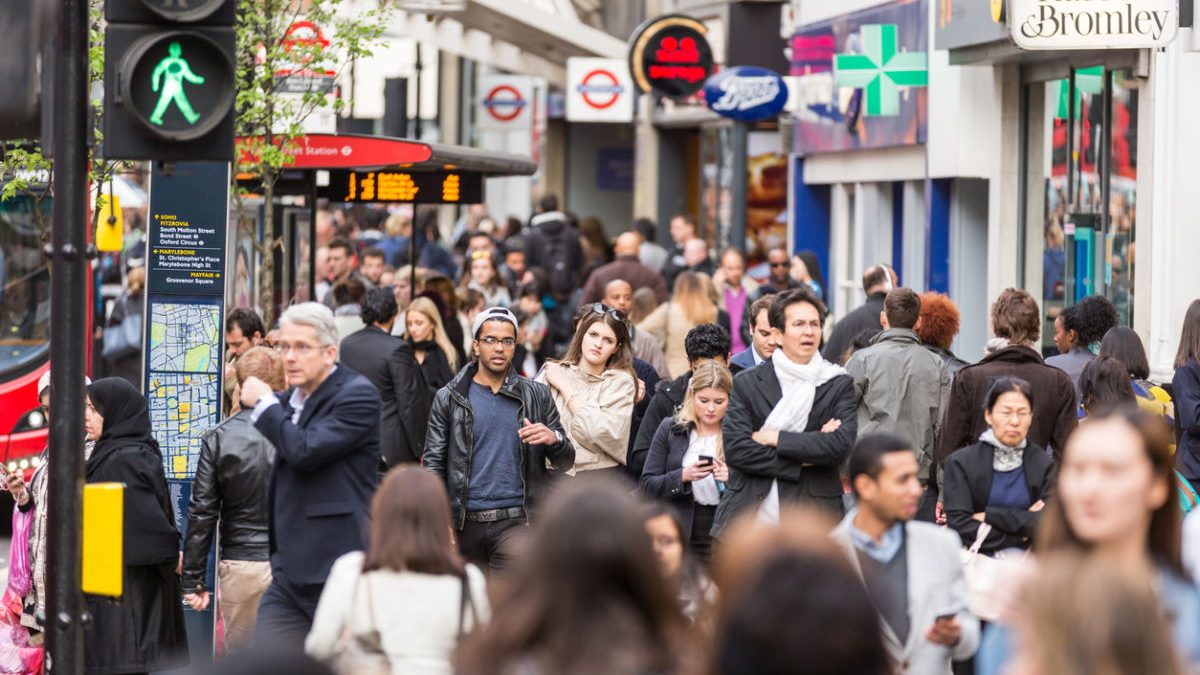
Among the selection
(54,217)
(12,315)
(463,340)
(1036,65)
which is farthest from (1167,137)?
(54,217)

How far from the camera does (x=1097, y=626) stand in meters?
3.92

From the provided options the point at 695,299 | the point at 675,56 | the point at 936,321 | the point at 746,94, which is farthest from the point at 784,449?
the point at 675,56

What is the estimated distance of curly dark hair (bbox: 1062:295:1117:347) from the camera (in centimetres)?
1149

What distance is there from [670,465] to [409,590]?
4.16 metres

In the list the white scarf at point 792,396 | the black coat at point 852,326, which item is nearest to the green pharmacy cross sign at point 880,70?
the black coat at point 852,326

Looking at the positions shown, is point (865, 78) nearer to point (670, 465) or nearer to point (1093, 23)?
point (1093, 23)

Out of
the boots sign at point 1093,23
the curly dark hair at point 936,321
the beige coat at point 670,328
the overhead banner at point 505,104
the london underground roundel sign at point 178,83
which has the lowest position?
the beige coat at point 670,328

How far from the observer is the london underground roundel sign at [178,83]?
6977 mm

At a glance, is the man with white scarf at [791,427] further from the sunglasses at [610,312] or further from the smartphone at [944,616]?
the smartphone at [944,616]

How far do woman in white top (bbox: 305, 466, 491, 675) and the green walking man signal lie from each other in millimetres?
1589

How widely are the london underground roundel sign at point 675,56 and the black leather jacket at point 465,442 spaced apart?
16.4m

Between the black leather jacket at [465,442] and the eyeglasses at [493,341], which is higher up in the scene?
the eyeglasses at [493,341]

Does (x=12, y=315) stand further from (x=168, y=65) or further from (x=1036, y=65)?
(x=168, y=65)

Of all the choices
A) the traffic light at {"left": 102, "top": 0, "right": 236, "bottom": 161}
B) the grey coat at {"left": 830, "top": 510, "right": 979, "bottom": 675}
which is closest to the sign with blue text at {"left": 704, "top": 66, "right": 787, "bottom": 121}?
the traffic light at {"left": 102, "top": 0, "right": 236, "bottom": 161}
